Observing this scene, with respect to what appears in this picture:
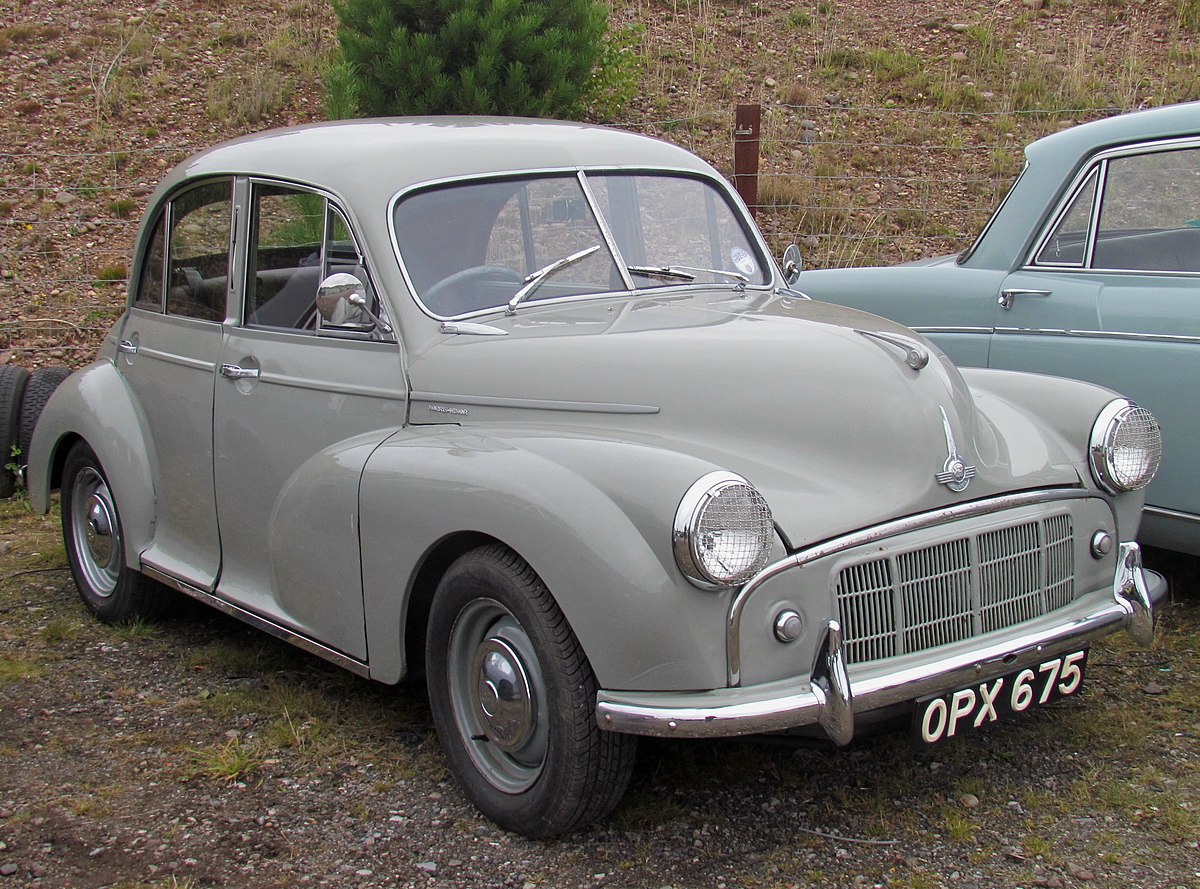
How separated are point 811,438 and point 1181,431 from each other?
5.76 feet

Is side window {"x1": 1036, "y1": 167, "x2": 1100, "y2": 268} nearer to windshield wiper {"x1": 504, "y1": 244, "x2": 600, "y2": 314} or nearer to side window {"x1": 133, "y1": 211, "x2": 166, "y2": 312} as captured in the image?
windshield wiper {"x1": 504, "y1": 244, "x2": 600, "y2": 314}

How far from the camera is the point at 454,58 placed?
35.5ft

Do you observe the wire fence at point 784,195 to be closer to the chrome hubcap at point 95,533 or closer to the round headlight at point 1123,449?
the chrome hubcap at point 95,533

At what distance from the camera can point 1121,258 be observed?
14.5 feet

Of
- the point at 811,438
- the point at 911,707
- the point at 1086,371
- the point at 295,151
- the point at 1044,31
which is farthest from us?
the point at 1044,31

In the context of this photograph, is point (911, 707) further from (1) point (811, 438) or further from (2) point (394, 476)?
(2) point (394, 476)

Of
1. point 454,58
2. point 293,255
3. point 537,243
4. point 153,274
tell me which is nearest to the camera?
point 537,243

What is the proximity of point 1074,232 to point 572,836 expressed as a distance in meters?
2.98

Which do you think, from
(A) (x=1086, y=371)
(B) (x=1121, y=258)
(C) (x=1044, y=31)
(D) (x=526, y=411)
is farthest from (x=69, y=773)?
(C) (x=1044, y=31)

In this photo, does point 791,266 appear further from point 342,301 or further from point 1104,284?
point 342,301

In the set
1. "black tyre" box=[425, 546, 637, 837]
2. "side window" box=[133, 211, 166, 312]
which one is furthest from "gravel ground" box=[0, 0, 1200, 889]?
"side window" box=[133, 211, 166, 312]

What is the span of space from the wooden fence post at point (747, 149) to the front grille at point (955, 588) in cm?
582

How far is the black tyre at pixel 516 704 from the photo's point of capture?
273cm

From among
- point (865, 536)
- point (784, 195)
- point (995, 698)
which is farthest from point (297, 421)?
point (784, 195)
